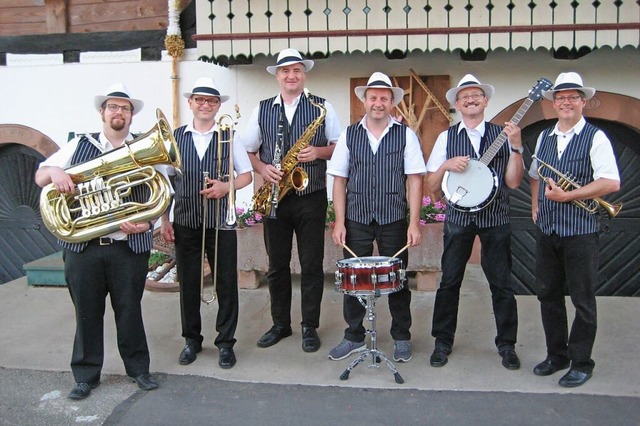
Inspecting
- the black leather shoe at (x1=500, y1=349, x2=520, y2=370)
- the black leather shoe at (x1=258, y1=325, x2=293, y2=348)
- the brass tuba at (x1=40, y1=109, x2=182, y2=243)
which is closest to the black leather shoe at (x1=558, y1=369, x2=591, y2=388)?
the black leather shoe at (x1=500, y1=349, x2=520, y2=370)

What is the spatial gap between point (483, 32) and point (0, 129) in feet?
18.6

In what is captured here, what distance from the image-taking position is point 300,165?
4977 mm

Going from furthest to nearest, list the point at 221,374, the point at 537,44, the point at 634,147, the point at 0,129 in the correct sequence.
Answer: the point at 0,129
the point at 634,147
the point at 537,44
the point at 221,374

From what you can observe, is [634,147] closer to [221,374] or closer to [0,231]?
[221,374]

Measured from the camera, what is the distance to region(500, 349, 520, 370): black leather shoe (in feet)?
15.5

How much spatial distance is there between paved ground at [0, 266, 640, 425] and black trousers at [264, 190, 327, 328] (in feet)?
1.16

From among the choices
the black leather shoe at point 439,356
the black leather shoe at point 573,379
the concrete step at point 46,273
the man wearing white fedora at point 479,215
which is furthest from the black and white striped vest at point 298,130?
the concrete step at point 46,273

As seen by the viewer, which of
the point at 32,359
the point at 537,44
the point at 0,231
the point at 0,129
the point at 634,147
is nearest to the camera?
the point at 32,359

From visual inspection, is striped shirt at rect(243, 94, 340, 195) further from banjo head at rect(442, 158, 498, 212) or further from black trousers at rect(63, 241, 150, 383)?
black trousers at rect(63, 241, 150, 383)

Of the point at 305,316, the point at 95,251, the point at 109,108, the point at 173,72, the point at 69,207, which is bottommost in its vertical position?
the point at 305,316

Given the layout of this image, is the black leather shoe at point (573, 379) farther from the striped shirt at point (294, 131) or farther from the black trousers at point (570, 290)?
the striped shirt at point (294, 131)

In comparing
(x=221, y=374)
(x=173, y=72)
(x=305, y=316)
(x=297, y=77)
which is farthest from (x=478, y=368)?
(x=173, y=72)

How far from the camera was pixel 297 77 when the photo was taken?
495 cm

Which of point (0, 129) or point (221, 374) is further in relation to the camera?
point (0, 129)
